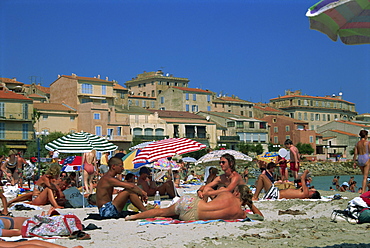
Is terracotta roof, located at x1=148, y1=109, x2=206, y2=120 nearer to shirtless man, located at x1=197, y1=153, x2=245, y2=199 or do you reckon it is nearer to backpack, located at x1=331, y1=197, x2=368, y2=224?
shirtless man, located at x1=197, y1=153, x2=245, y2=199

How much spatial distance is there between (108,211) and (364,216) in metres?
4.00

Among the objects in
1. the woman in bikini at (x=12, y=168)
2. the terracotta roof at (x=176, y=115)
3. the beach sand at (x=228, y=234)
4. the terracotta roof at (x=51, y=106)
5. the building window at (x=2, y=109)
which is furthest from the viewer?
the terracotta roof at (x=176, y=115)

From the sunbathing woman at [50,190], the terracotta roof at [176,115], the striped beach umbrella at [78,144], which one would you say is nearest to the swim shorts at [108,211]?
the sunbathing woman at [50,190]

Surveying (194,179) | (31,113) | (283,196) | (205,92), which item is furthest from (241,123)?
(283,196)

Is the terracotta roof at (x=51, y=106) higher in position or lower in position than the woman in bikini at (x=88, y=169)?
higher

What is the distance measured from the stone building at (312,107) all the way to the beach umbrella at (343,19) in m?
77.8

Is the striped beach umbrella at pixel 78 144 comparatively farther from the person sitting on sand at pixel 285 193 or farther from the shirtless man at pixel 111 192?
the person sitting on sand at pixel 285 193

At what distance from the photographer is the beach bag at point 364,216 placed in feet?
23.3

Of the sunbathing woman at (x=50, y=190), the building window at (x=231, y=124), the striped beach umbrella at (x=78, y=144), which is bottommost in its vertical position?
the sunbathing woman at (x=50, y=190)

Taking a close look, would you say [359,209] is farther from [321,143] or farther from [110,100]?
[321,143]

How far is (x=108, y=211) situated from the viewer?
8070 mm

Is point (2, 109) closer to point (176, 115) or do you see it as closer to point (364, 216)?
point (176, 115)

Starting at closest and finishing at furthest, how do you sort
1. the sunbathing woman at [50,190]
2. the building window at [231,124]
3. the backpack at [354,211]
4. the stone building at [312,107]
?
the backpack at [354,211] < the sunbathing woman at [50,190] < the building window at [231,124] < the stone building at [312,107]

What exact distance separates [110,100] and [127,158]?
4273 cm
